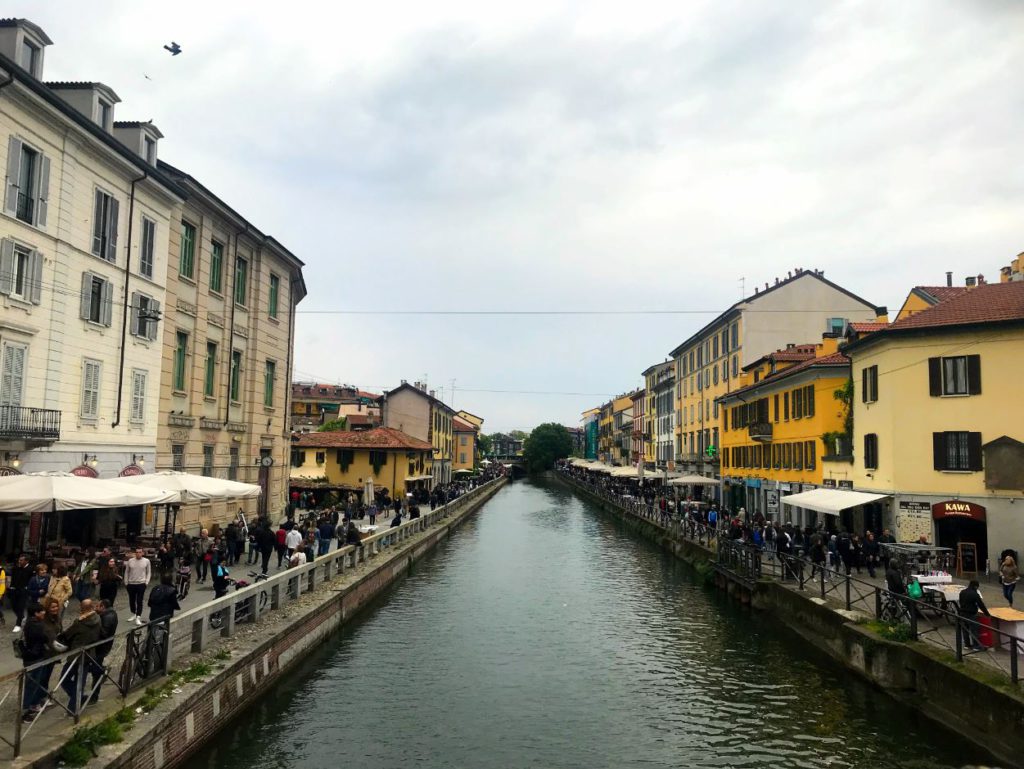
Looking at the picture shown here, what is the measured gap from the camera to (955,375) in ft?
83.8

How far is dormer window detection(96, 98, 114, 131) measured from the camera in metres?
22.6

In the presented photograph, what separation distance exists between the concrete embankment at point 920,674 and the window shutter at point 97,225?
2257 centimetres

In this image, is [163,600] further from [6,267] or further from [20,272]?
[20,272]

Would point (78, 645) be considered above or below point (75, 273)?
below

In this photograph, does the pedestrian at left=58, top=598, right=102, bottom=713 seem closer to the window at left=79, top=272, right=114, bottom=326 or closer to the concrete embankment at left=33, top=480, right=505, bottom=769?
the concrete embankment at left=33, top=480, right=505, bottom=769

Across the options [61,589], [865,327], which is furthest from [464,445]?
[61,589]

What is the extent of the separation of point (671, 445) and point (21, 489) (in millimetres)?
65533

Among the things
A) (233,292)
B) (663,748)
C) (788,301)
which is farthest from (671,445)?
(663,748)

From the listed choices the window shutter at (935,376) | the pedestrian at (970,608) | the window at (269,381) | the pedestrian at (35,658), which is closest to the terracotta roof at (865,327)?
the window shutter at (935,376)

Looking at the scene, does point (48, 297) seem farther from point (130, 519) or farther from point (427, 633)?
point (427, 633)

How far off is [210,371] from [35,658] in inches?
829

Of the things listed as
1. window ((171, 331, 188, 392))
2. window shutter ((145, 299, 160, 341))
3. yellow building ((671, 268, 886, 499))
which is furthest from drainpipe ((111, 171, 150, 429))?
yellow building ((671, 268, 886, 499))

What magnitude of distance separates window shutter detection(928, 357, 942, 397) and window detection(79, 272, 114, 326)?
26829mm

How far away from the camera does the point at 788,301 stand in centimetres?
5034
